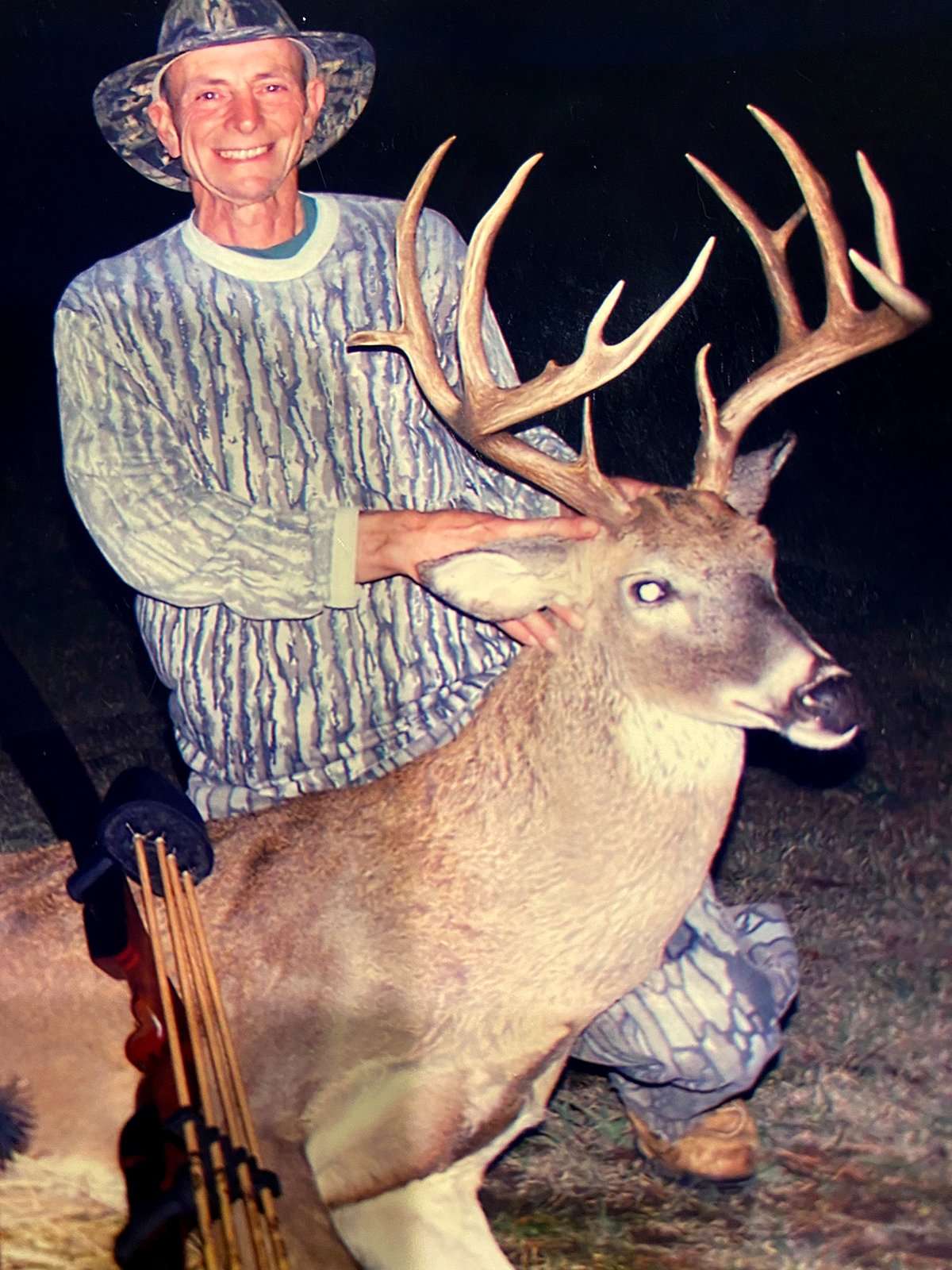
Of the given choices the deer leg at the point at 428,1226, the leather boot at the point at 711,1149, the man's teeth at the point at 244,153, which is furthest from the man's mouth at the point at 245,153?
the leather boot at the point at 711,1149

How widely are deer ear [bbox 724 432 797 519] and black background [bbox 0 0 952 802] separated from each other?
0.39ft

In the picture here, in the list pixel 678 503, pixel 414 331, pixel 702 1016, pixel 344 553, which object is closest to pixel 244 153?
pixel 414 331

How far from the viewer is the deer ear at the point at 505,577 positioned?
6.23 feet

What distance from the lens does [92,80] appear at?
1.97 metres

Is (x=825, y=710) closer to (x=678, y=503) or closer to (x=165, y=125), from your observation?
(x=678, y=503)

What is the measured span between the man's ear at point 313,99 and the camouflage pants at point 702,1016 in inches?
39.4

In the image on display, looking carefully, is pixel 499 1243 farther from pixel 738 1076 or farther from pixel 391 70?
pixel 391 70

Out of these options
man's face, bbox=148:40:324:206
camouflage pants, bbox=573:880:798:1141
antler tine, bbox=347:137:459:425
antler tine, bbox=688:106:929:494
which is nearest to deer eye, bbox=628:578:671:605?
antler tine, bbox=688:106:929:494

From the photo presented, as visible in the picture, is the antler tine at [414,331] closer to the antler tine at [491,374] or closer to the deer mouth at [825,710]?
the antler tine at [491,374]

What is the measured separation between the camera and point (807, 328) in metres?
2.01

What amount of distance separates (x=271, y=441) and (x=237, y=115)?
0.35 meters

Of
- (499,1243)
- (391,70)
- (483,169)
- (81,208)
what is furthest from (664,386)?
(499,1243)

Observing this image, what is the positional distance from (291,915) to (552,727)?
36 centimetres

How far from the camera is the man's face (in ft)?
6.31
